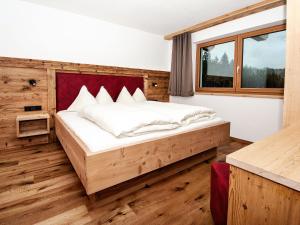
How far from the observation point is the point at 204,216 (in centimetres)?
127

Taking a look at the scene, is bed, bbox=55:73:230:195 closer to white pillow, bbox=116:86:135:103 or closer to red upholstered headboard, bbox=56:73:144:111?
red upholstered headboard, bbox=56:73:144:111

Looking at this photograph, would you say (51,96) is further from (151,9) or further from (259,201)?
(259,201)

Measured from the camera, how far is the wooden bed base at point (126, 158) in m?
1.20

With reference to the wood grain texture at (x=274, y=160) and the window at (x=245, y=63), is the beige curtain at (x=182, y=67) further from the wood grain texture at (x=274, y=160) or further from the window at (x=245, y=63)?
the wood grain texture at (x=274, y=160)

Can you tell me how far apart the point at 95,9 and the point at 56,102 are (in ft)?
5.25

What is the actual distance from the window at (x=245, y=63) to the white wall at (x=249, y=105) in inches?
6.1

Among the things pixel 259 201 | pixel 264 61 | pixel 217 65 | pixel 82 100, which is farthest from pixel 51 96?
pixel 264 61

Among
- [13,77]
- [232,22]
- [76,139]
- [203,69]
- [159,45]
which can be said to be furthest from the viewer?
[159,45]

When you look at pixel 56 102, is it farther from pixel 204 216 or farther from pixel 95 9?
pixel 204 216

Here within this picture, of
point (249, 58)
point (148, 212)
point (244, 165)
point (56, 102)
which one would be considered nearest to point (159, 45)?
point (249, 58)

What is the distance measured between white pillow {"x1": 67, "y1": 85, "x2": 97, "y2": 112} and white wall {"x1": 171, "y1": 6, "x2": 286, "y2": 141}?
2.21 m

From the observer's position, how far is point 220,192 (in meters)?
1.00

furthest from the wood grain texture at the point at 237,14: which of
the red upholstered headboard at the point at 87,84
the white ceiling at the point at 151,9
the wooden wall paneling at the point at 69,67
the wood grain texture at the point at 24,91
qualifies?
the wood grain texture at the point at 24,91

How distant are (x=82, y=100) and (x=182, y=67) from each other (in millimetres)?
2170
